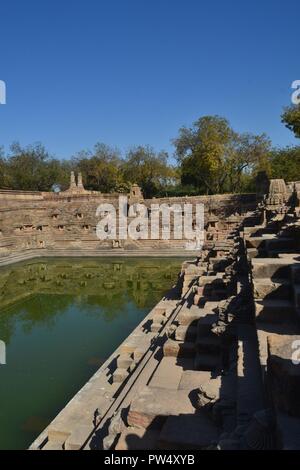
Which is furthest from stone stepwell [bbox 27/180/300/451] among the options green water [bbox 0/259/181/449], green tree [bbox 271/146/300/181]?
green tree [bbox 271/146/300/181]

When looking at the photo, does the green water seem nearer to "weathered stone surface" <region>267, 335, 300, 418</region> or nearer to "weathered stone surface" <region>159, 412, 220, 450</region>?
"weathered stone surface" <region>159, 412, 220, 450</region>

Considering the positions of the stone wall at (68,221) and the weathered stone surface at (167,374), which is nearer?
the weathered stone surface at (167,374)

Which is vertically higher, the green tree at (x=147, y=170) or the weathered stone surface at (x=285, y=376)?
the green tree at (x=147, y=170)

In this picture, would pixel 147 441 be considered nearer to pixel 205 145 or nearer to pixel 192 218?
pixel 192 218

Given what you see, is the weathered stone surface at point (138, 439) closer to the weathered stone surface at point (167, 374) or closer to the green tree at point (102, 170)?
the weathered stone surface at point (167, 374)

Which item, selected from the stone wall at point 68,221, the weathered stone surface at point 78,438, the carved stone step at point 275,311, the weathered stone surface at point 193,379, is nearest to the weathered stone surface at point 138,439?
the weathered stone surface at point 193,379

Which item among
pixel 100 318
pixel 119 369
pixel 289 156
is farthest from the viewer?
pixel 289 156

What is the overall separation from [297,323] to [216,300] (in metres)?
3.15

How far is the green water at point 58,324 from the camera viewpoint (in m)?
6.36

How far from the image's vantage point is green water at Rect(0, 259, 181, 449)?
6363mm

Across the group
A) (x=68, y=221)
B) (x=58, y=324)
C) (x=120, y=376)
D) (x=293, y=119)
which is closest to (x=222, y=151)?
(x=293, y=119)

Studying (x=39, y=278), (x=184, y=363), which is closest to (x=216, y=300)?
(x=184, y=363)

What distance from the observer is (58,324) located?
1088 cm
